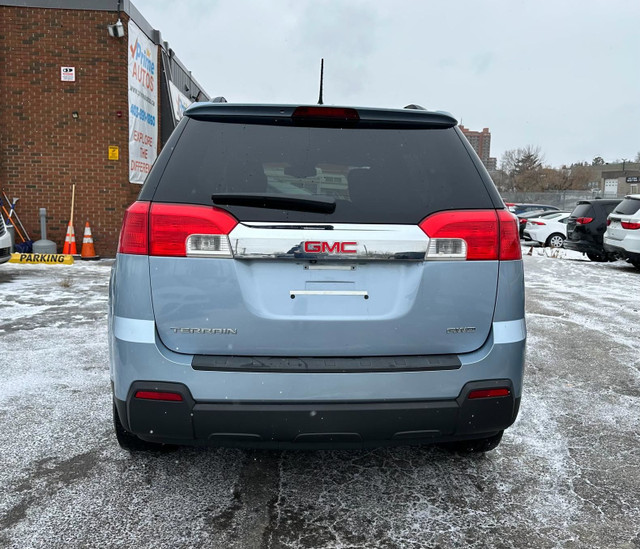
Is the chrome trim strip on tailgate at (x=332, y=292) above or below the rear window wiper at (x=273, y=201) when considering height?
below

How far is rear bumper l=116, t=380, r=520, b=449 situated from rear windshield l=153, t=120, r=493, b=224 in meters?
0.72

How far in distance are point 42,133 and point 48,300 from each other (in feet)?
19.8

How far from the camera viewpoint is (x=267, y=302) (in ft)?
7.23

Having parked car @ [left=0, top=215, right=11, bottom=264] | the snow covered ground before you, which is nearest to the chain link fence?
parked car @ [left=0, top=215, right=11, bottom=264]

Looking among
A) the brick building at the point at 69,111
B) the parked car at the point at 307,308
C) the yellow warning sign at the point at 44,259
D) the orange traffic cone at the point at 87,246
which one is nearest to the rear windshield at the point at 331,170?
the parked car at the point at 307,308

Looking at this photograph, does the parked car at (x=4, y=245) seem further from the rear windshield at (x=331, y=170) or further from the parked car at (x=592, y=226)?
the parked car at (x=592, y=226)

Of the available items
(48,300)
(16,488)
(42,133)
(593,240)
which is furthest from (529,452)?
(593,240)

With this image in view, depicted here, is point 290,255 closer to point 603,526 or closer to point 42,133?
point 603,526

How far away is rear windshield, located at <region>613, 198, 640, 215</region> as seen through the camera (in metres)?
12.3

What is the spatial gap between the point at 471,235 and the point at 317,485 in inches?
56.1

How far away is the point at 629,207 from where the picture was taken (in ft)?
41.0

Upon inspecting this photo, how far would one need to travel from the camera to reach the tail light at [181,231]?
7.22ft

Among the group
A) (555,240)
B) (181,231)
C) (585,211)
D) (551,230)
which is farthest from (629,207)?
(181,231)

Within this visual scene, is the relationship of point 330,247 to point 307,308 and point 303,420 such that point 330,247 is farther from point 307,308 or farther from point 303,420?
point 303,420
